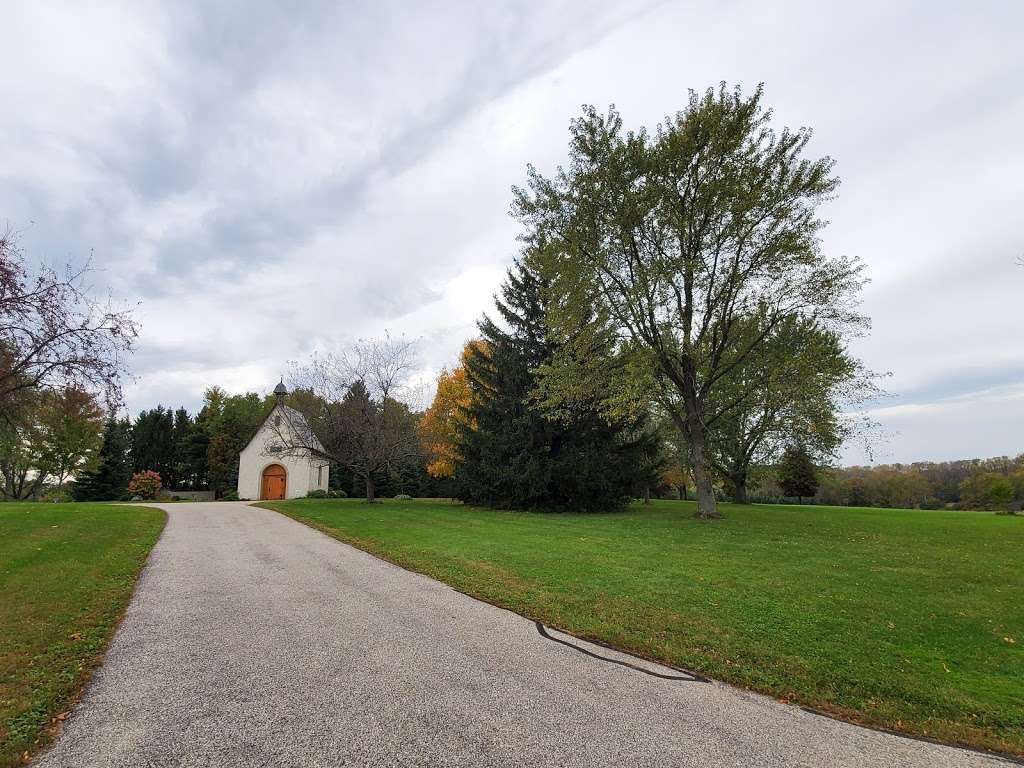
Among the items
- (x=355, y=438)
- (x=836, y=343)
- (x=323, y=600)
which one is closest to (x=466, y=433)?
(x=355, y=438)

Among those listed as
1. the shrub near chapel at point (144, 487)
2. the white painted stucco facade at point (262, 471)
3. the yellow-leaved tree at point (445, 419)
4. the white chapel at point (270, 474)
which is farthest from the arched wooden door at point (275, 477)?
the yellow-leaved tree at point (445, 419)

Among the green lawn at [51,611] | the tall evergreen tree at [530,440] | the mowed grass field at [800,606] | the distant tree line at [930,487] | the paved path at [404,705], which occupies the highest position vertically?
the tall evergreen tree at [530,440]

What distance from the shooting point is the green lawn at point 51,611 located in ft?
11.7

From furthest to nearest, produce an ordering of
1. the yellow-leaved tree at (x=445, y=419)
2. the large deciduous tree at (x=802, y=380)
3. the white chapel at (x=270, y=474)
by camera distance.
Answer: the white chapel at (x=270, y=474) → the yellow-leaved tree at (x=445, y=419) → the large deciduous tree at (x=802, y=380)


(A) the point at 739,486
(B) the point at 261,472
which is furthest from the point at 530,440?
(B) the point at 261,472

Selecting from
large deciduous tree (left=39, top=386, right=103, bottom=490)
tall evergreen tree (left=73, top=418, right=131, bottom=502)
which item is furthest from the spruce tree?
tall evergreen tree (left=73, top=418, right=131, bottom=502)

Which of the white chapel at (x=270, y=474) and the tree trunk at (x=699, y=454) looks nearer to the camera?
the tree trunk at (x=699, y=454)

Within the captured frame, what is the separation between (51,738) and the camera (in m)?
3.24

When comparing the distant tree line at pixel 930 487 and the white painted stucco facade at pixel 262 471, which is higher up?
the white painted stucco facade at pixel 262 471

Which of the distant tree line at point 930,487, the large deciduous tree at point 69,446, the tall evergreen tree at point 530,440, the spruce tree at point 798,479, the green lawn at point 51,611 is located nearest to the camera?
the green lawn at point 51,611

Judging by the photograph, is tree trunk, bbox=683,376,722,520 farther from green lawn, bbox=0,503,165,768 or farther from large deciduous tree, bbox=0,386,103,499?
large deciduous tree, bbox=0,386,103,499

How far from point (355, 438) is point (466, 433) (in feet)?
17.6

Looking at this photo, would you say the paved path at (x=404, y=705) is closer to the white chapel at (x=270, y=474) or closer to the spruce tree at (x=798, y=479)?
the white chapel at (x=270, y=474)

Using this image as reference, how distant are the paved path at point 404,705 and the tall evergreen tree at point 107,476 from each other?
142 ft
